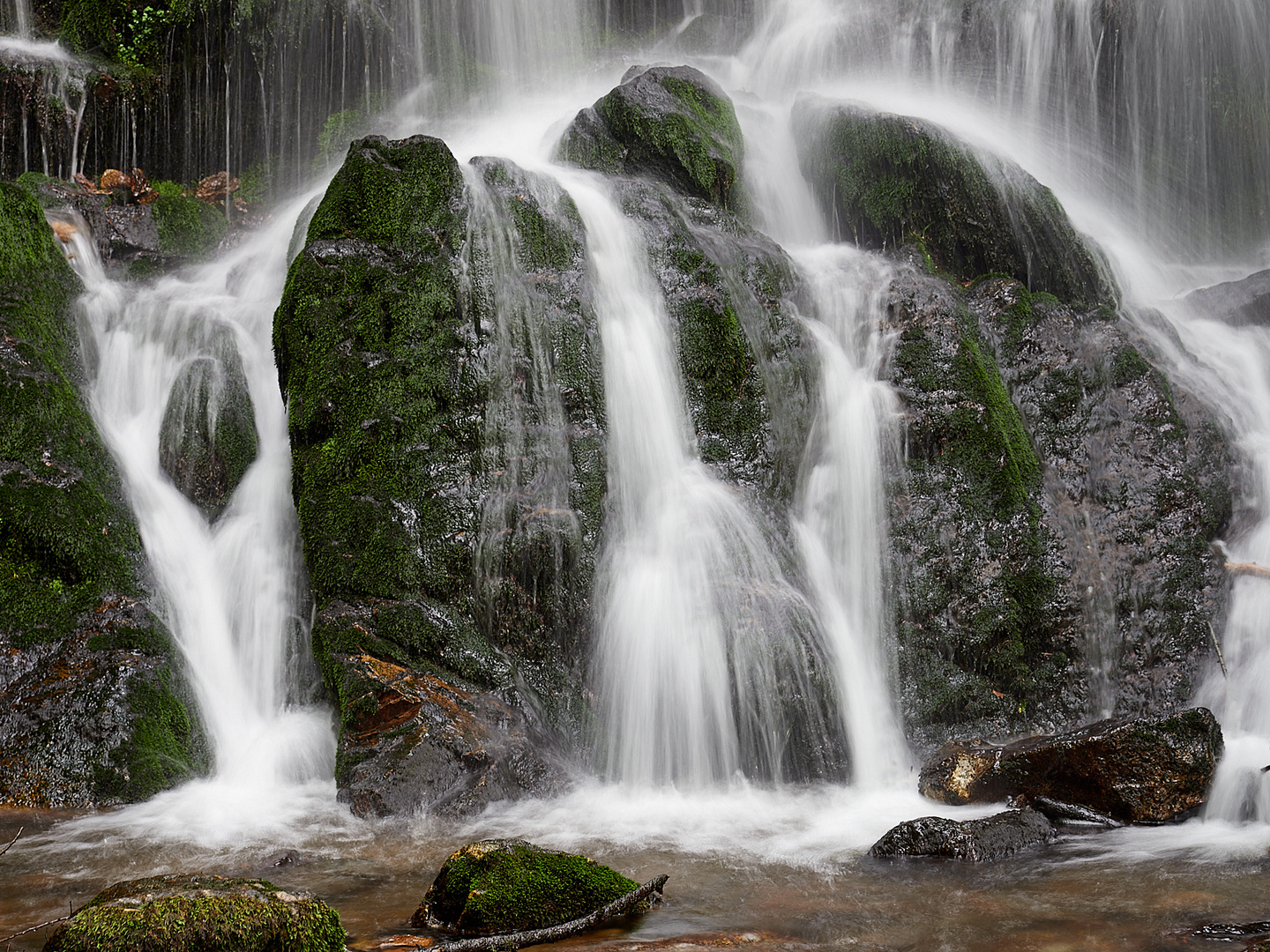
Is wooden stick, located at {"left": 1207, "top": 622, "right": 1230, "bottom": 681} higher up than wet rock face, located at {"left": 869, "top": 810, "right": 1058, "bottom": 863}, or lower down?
higher up

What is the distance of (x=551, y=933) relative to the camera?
365 centimetres

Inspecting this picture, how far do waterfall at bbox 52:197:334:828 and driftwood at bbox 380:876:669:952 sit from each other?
8.95 ft

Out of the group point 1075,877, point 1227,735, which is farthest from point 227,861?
point 1227,735

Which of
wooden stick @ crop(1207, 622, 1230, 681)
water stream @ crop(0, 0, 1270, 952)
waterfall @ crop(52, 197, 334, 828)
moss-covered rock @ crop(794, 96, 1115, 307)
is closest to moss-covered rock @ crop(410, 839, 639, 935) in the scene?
water stream @ crop(0, 0, 1270, 952)

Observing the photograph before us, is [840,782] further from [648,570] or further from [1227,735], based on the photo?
[1227,735]

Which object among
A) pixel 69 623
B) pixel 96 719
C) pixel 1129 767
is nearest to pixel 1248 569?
pixel 1129 767

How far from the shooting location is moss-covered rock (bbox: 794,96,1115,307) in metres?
10.9

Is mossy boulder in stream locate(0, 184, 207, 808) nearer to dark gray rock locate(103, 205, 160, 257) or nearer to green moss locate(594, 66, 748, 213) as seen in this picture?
dark gray rock locate(103, 205, 160, 257)

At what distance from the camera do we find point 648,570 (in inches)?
300

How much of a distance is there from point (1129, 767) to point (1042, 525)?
114 inches

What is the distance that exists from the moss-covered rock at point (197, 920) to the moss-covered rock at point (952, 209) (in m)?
10.0

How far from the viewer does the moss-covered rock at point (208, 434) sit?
8688 mm

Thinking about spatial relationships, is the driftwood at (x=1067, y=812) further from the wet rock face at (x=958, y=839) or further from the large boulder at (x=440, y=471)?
the large boulder at (x=440, y=471)

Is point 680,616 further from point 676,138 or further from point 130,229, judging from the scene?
point 130,229
